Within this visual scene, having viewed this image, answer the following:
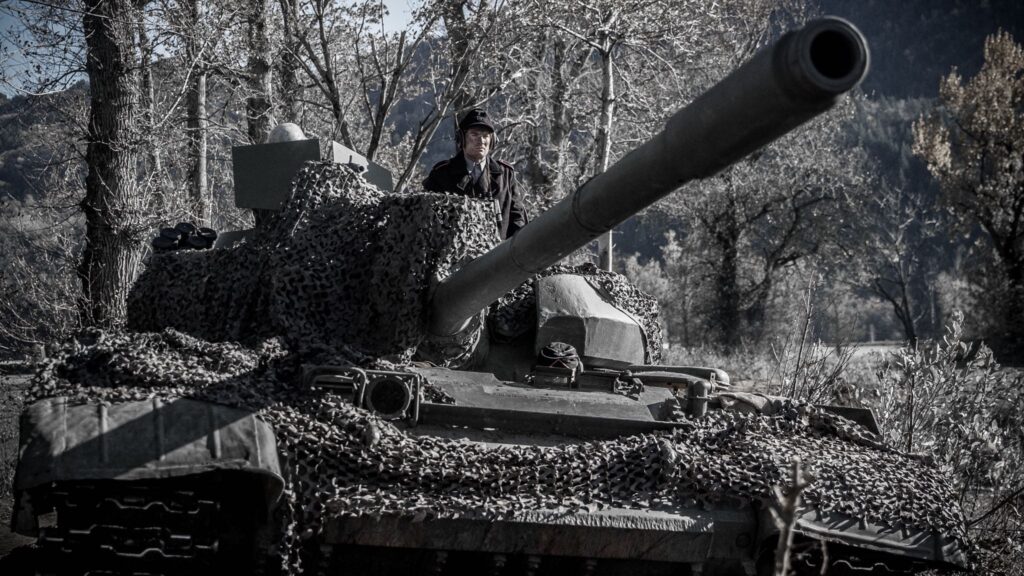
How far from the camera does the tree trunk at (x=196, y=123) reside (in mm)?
14375

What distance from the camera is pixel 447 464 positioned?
4211 millimetres

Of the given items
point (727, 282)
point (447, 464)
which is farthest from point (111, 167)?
point (727, 282)

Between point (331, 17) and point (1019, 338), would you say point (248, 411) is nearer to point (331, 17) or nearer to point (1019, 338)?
point (331, 17)

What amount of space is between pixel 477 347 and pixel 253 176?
87.0 inches

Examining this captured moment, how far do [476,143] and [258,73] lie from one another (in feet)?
34.1

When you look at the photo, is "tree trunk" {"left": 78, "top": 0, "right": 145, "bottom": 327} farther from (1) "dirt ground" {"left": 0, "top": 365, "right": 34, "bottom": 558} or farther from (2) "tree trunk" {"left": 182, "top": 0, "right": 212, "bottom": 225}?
(2) "tree trunk" {"left": 182, "top": 0, "right": 212, "bottom": 225}

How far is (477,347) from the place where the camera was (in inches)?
233

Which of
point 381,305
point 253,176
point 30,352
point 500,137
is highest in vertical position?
point 500,137

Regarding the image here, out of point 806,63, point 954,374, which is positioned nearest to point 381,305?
point 806,63

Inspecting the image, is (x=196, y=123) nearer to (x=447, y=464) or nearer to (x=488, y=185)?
(x=488, y=185)

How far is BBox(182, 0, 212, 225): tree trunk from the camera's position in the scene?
47.2 ft

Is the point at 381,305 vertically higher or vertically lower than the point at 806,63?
lower

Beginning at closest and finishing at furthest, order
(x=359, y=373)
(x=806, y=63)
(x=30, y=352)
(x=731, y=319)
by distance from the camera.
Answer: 1. (x=806, y=63)
2. (x=359, y=373)
3. (x=30, y=352)
4. (x=731, y=319)

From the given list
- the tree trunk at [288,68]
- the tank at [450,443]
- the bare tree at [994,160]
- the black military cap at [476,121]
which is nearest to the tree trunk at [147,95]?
the tree trunk at [288,68]
